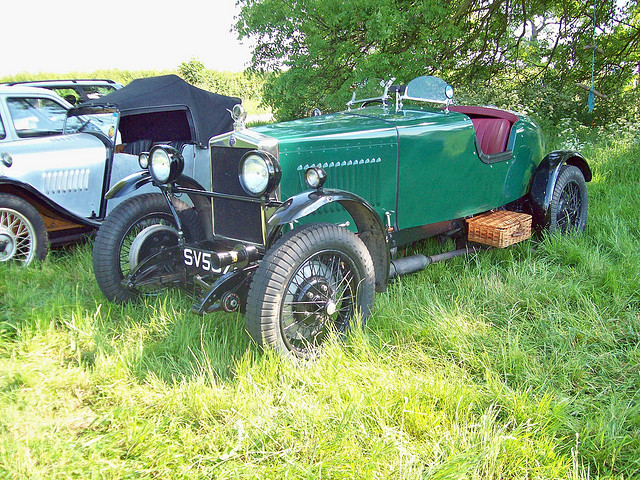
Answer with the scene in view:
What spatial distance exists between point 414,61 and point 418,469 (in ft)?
24.5

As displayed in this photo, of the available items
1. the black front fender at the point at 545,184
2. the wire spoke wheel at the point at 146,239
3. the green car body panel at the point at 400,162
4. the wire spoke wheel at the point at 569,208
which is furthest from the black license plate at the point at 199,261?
the wire spoke wheel at the point at 569,208

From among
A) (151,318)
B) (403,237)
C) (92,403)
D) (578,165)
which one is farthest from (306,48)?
(92,403)

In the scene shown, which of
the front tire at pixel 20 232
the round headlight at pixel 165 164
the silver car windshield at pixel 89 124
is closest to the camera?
the round headlight at pixel 165 164

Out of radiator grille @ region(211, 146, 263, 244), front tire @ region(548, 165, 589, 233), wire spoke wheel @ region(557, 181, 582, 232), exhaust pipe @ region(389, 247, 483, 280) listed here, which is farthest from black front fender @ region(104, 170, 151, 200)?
wire spoke wheel @ region(557, 181, 582, 232)

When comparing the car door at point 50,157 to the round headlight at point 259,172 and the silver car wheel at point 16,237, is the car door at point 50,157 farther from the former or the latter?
the round headlight at point 259,172

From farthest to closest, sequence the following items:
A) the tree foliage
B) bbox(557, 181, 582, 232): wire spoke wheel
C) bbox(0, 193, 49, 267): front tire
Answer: the tree foliage, bbox(557, 181, 582, 232): wire spoke wheel, bbox(0, 193, 49, 267): front tire

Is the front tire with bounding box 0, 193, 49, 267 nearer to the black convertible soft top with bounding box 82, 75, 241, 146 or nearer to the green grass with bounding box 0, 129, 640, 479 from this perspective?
the green grass with bounding box 0, 129, 640, 479

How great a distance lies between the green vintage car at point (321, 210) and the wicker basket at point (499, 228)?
0.02m

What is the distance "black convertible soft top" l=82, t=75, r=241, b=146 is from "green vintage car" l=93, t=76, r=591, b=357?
180cm

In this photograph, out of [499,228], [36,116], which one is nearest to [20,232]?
[36,116]

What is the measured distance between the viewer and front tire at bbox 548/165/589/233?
432cm

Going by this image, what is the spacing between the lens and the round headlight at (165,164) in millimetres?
3076

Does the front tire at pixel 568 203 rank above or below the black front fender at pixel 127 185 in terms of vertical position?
below

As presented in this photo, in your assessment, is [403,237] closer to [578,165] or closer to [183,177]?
[183,177]
